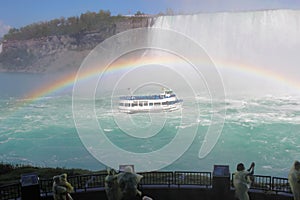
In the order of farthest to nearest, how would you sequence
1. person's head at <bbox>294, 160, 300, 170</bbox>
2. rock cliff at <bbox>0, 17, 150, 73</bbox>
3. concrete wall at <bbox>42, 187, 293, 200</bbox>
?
1. rock cliff at <bbox>0, 17, 150, 73</bbox>
2. concrete wall at <bbox>42, 187, 293, 200</bbox>
3. person's head at <bbox>294, 160, 300, 170</bbox>

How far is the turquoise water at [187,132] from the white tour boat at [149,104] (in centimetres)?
68

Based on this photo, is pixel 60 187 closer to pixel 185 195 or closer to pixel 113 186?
pixel 113 186

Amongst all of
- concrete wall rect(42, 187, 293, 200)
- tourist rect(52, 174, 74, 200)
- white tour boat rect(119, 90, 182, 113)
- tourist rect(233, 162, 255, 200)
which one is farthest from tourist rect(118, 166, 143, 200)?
white tour boat rect(119, 90, 182, 113)

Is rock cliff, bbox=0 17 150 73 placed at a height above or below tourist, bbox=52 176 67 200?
above

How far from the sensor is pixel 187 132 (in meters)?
16.2

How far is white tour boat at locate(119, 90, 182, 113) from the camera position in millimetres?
20531

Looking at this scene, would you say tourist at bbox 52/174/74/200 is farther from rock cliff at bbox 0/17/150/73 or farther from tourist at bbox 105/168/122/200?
rock cliff at bbox 0/17/150/73

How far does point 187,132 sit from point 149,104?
4.78 metres

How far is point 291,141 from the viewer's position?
1441cm

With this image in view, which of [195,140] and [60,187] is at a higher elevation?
[195,140]

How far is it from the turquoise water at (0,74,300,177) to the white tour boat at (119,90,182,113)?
68 cm

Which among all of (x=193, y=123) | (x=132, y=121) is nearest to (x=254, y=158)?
(x=193, y=123)

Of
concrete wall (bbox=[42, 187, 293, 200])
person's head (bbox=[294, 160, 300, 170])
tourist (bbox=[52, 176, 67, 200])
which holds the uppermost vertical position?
person's head (bbox=[294, 160, 300, 170])

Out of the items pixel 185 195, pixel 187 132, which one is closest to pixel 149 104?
pixel 187 132
